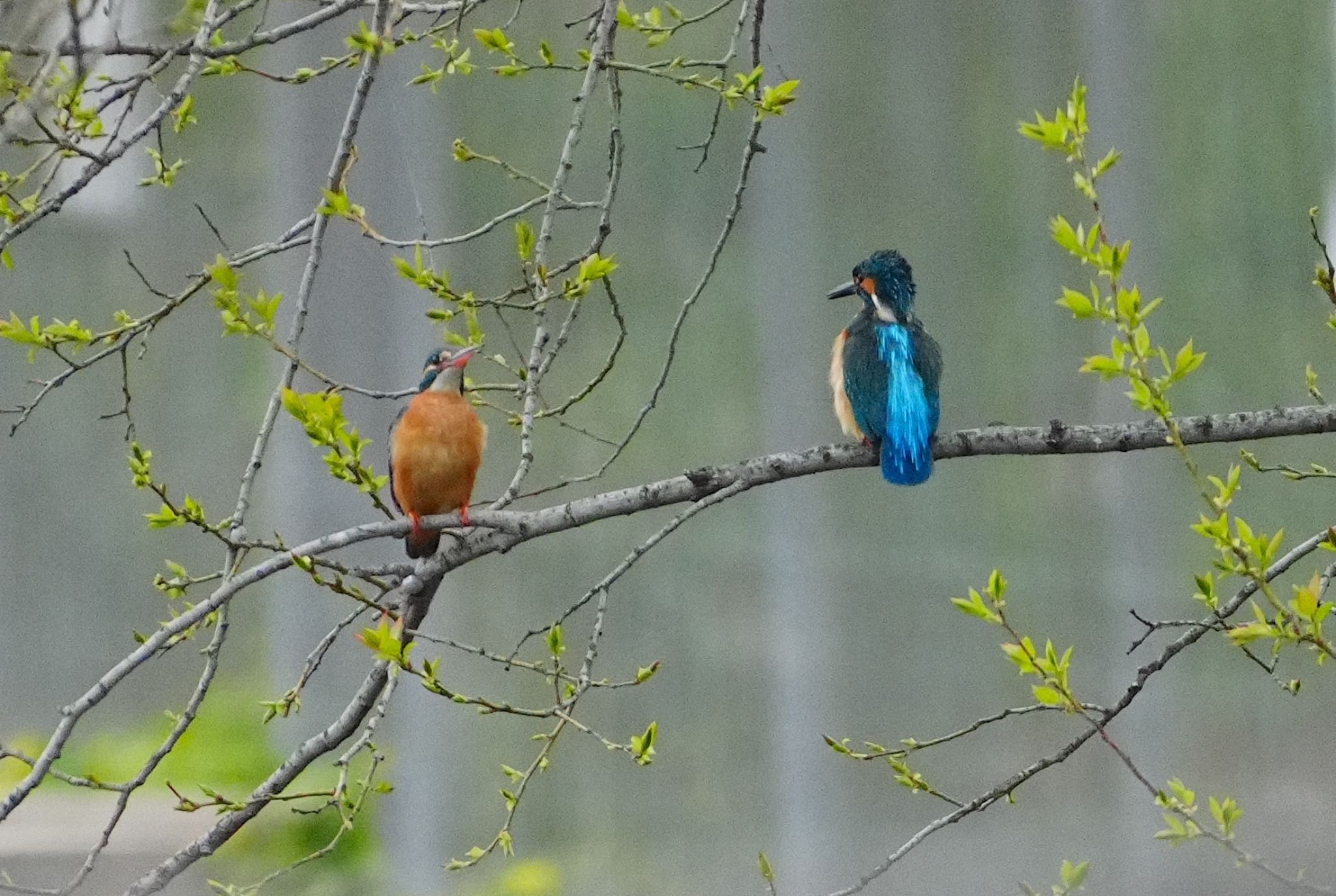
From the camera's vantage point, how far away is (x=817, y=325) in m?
4.61

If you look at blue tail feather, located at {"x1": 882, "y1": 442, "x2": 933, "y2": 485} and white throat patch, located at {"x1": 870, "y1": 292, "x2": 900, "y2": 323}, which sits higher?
white throat patch, located at {"x1": 870, "y1": 292, "x2": 900, "y2": 323}

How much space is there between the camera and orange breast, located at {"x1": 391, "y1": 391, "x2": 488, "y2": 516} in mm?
3406

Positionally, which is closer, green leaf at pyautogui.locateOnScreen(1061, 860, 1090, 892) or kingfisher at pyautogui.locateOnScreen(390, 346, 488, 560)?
green leaf at pyautogui.locateOnScreen(1061, 860, 1090, 892)

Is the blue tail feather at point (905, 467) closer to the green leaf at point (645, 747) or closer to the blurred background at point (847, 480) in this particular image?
the green leaf at point (645, 747)

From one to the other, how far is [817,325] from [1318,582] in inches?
122

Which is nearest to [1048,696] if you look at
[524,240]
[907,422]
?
[524,240]

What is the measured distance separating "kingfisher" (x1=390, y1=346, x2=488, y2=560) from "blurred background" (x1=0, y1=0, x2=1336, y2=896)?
0.81m

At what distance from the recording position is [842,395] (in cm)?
322

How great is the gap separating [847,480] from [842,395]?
1423 mm

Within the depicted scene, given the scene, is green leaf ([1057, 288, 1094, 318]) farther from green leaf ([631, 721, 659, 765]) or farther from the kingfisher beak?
the kingfisher beak

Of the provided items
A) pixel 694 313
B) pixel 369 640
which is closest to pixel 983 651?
pixel 694 313

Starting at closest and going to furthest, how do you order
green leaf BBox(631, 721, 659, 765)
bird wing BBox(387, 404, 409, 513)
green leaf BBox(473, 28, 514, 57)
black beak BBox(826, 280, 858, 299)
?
green leaf BBox(631, 721, 659, 765)
green leaf BBox(473, 28, 514, 57)
black beak BBox(826, 280, 858, 299)
bird wing BBox(387, 404, 409, 513)

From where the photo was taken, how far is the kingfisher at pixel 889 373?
2832mm

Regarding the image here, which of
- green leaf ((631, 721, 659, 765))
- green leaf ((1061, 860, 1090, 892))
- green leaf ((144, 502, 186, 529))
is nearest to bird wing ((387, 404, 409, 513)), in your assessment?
green leaf ((144, 502, 186, 529))
